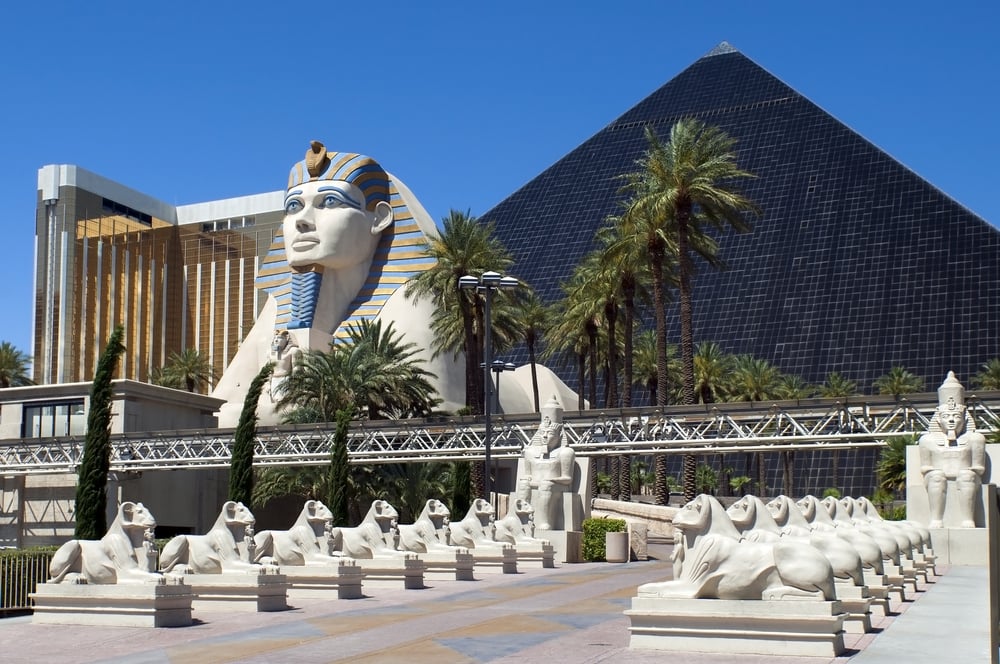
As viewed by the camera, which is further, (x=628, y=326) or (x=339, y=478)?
(x=628, y=326)

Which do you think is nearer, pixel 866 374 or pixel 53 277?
pixel 866 374

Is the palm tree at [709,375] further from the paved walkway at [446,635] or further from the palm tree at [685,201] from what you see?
the paved walkway at [446,635]

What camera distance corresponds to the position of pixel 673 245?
35969mm

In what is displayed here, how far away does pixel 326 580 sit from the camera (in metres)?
15.2

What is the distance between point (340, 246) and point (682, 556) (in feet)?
133

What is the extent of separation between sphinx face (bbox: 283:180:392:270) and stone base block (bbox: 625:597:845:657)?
40714 millimetres

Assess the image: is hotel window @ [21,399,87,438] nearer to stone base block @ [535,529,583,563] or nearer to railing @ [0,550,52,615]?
stone base block @ [535,529,583,563]

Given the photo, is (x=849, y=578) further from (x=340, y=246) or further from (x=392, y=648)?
(x=340, y=246)

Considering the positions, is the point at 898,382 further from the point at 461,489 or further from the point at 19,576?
the point at 19,576

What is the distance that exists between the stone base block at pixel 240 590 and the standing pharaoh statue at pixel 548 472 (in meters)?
12.2

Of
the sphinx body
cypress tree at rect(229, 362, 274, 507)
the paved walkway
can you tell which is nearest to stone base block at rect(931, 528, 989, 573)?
the paved walkway

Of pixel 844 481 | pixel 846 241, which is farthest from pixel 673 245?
pixel 846 241

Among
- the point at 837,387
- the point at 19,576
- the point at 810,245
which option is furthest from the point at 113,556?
the point at 810,245

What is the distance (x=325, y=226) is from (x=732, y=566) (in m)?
41.3
